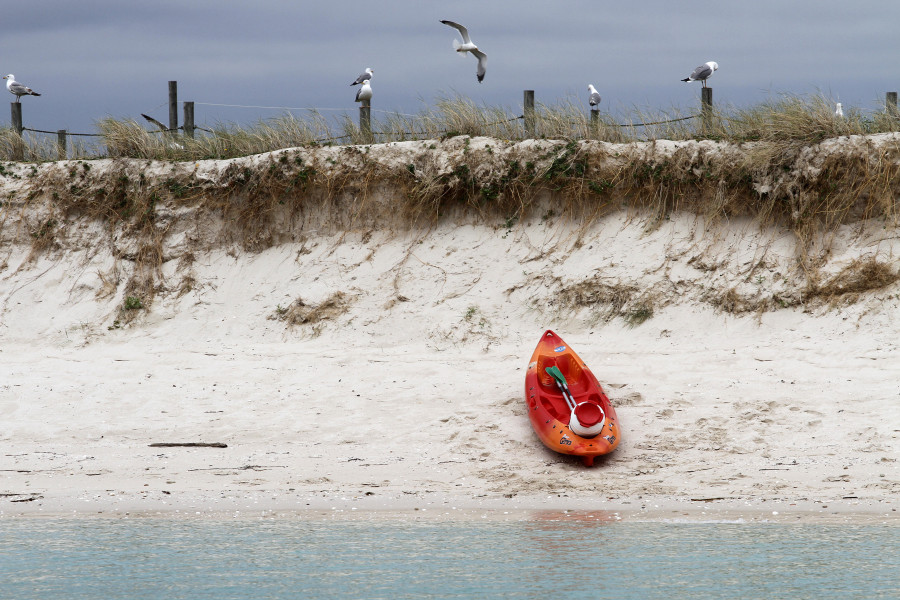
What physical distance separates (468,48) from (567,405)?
24.5 ft

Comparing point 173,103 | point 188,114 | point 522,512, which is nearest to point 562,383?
point 522,512

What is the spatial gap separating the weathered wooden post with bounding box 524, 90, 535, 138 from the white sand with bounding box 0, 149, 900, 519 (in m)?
1.40

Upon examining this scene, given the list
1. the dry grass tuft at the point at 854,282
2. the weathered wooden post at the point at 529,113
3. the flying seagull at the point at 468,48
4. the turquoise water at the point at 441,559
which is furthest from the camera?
the flying seagull at the point at 468,48

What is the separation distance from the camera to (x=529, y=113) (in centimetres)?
1377

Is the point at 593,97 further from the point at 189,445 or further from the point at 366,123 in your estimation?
the point at 189,445

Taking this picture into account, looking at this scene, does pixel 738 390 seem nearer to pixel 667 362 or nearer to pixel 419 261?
pixel 667 362

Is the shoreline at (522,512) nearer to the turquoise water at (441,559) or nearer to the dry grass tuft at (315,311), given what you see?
the turquoise water at (441,559)

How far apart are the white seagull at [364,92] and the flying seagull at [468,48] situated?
56.4 inches

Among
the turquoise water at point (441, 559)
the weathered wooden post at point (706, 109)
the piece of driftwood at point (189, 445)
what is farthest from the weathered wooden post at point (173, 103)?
the turquoise water at point (441, 559)

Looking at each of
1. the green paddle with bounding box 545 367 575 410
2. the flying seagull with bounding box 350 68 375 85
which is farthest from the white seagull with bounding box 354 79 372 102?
the green paddle with bounding box 545 367 575 410

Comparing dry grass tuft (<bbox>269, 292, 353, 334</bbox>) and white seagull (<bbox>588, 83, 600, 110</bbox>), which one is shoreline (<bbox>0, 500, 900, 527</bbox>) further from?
white seagull (<bbox>588, 83, 600, 110</bbox>)

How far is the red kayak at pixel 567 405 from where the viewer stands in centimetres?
863

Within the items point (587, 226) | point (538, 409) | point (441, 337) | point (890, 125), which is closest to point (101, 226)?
point (441, 337)

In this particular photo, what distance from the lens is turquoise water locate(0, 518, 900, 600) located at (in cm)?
618
